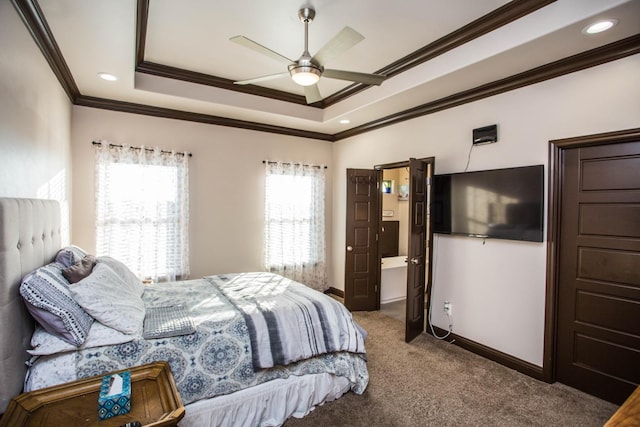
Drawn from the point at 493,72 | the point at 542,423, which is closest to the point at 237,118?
the point at 493,72

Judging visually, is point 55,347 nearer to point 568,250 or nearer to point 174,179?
point 174,179

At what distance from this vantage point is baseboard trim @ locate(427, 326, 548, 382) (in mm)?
2770

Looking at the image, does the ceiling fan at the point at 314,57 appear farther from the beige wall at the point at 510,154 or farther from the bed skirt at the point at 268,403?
the bed skirt at the point at 268,403

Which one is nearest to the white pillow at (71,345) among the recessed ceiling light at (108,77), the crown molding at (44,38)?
the crown molding at (44,38)

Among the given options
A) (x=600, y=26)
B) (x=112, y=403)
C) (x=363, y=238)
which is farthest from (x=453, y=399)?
(x=600, y=26)

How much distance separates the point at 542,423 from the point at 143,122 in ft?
15.5

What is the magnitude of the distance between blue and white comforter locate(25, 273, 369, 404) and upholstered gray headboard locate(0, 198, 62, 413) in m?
0.16

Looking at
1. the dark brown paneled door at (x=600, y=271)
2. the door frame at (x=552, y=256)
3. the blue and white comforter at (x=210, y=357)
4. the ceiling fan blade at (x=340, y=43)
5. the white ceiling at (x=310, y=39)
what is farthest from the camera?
the door frame at (x=552, y=256)

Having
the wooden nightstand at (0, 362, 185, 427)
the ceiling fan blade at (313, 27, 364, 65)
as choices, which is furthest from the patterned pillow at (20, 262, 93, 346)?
the ceiling fan blade at (313, 27, 364, 65)

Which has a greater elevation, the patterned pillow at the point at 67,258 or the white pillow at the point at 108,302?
the patterned pillow at the point at 67,258

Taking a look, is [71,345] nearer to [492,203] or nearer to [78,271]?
[78,271]

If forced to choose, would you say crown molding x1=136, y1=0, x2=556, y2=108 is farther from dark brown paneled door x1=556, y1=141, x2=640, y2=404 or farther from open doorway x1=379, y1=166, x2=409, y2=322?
open doorway x1=379, y1=166, x2=409, y2=322

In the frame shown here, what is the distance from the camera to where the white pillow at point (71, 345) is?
1.62m

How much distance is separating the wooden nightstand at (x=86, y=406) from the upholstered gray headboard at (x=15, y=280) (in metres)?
0.14
